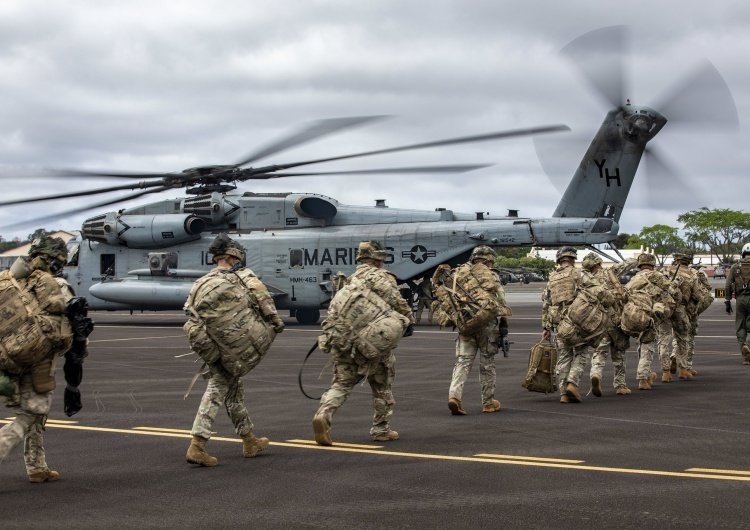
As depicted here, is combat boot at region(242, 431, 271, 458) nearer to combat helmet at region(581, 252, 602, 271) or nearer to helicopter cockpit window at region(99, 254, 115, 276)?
combat helmet at region(581, 252, 602, 271)

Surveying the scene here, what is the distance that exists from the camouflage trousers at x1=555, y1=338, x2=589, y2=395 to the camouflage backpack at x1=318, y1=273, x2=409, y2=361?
335 centimetres

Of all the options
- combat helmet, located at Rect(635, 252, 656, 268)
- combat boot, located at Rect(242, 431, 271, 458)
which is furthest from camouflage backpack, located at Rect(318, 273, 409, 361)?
combat helmet, located at Rect(635, 252, 656, 268)

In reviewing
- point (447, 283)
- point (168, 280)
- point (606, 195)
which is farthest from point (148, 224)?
point (447, 283)

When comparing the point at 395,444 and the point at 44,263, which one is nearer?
the point at 44,263

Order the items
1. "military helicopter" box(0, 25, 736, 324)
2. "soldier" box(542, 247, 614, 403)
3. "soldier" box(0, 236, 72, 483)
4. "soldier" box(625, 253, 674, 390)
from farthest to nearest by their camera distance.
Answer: "military helicopter" box(0, 25, 736, 324)
"soldier" box(625, 253, 674, 390)
"soldier" box(542, 247, 614, 403)
"soldier" box(0, 236, 72, 483)

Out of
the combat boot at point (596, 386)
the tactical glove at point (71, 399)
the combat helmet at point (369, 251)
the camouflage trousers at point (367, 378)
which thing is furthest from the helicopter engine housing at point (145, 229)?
the tactical glove at point (71, 399)

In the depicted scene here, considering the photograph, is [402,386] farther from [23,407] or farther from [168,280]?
[168,280]

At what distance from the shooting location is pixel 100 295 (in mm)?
28625

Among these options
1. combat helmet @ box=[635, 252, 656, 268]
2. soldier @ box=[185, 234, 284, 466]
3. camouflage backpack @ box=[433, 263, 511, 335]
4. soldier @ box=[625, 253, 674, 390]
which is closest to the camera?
soldier @ box=[185, 234, 284, 466]

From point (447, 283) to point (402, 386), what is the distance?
2650mm

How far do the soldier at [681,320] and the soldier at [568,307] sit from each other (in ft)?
9.37

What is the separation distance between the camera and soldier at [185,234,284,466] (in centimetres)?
789

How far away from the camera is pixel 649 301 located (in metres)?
13.0

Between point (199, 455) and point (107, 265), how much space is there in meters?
22.6
